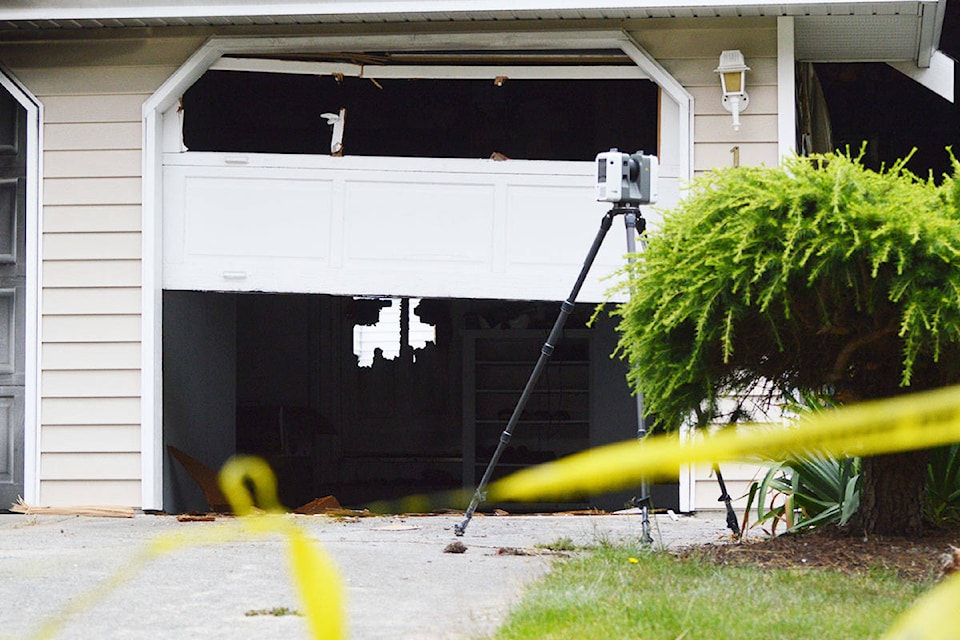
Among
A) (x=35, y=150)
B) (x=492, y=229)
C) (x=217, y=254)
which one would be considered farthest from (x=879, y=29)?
(x=35, y=150)

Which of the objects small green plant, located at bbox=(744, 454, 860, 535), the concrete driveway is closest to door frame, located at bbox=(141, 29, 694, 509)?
the concrete driveway

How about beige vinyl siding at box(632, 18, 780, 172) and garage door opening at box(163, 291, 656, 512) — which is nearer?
beige vinyl siding at box(632, 18, 780, 172)

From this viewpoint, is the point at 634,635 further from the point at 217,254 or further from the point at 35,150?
the point at 35,150

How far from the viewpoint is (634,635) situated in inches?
102

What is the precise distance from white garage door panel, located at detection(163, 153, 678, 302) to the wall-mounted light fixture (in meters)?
0.73

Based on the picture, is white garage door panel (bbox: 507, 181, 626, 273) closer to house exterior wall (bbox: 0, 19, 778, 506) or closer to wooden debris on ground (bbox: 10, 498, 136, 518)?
house exterior wall (bbox: 0, 19, 778, 506)

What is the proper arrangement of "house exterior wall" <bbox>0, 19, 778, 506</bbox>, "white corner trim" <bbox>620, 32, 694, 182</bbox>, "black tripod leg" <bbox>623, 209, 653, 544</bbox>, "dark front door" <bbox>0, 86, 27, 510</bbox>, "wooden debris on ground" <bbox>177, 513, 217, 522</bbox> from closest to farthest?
1. "black tripod leg" <bbox>623, 209, 653, 544</bbox>
2. "wooden debris on ground" <bbox>177, 513, 217, 522</bbox>
3. "white corner trim" <bbox>620, 32, 694, 182</bbox>
4. "house exterior wall" <bbox>0, 19, 778, 506</bbox>
5. "dark front door" <bbox>0, 86, 27, 510</bbox>

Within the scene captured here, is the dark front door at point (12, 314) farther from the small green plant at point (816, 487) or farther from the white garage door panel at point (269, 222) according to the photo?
the small green plant at point (816, 487)

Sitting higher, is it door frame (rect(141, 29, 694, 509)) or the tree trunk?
door frame (rect(141, 29, 694, 509))

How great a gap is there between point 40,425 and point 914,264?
4.82 metres

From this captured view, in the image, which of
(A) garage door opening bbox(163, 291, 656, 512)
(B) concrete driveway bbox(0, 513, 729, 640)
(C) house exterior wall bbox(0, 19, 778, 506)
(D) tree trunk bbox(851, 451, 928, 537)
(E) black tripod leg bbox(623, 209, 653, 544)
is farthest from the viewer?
(A) garage door opening bbox(163, 291, 656, 512)

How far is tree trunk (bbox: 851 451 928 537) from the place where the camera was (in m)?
4.02

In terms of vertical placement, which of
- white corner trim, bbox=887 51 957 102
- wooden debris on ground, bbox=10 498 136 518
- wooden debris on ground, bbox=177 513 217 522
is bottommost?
wooden debris on ground, bbox=10 498 136 518

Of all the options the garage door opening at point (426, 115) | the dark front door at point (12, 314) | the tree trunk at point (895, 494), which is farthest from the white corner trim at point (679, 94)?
the dark front door at point (12, 314)
